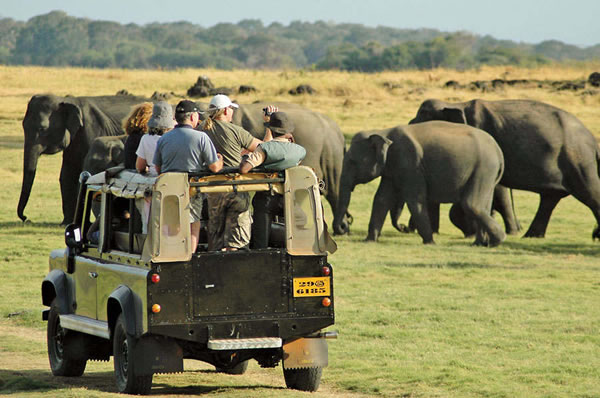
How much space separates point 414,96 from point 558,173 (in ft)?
70.4

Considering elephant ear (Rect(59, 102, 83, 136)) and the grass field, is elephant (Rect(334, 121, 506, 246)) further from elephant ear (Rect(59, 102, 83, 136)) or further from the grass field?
elephant ear (Rect(59, 102, 83, 136))

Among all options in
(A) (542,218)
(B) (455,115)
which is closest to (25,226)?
(B) (455,115)

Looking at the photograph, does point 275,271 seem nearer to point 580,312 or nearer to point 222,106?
point 222,106

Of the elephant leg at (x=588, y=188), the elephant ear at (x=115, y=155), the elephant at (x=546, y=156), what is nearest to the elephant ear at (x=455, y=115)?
the elephant at (x=546, y=156)

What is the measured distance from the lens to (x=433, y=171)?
75.0ft

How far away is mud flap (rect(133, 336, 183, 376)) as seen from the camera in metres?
9.05

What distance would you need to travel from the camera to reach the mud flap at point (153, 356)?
9.05 meters

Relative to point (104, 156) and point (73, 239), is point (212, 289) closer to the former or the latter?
point (73, 239)

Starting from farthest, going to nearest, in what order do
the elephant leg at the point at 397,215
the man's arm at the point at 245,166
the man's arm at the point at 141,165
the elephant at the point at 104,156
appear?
the elephant leg at the point at 397,215 → the elephant at the point at 104,156 → the man's arm at the point at 141,165 → the man's arm at the point at 245,166

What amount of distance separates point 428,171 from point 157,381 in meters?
13.0

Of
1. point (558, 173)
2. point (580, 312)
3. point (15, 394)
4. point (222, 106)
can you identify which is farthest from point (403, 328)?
point (558, 173)

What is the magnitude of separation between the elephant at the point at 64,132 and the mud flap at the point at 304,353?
46.4 feet

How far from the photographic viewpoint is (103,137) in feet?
73.3

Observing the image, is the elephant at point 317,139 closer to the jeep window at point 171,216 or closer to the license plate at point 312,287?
the license plate at point 312,287
